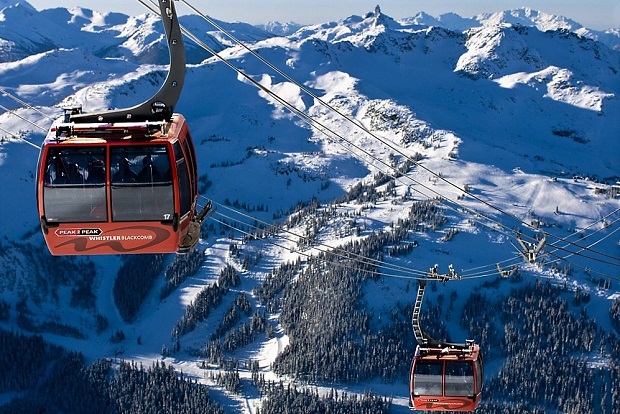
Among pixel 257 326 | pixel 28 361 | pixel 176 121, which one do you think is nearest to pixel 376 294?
pixel 257 326

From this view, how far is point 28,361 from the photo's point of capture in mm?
160250

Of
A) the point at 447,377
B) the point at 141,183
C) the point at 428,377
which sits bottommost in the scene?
the point at 428,377

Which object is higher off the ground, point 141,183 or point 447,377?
point 141,183

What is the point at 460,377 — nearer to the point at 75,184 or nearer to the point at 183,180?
the point at 183,180

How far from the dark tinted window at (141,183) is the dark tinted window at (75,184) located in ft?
1.52

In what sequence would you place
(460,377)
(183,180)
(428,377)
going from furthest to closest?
1. (428,377)
2. (460,377)
3. (183,180)

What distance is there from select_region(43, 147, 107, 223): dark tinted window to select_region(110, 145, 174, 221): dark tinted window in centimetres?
46

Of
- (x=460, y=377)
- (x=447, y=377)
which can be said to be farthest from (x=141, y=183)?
(x=460, y=377)

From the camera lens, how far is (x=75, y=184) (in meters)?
25.6

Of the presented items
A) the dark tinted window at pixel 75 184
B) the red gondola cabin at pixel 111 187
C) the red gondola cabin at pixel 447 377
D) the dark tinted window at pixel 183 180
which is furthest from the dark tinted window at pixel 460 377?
the dark tinted window at pixel 75 184

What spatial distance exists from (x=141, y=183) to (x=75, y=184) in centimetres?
225

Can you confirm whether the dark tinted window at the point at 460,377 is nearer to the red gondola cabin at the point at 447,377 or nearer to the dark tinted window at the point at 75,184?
the red gondola cabin at the point at 447,377

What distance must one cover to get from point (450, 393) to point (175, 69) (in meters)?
22.1

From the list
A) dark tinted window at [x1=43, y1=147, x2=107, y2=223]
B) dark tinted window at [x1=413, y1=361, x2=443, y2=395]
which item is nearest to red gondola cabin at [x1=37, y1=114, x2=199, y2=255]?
dark tinted window at [x1=43, y1=147, x2=107, y2=223]
